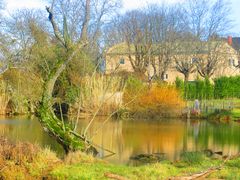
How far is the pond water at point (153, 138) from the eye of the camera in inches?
616

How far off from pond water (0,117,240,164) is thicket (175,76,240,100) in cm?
1201

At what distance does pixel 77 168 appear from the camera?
10188mm

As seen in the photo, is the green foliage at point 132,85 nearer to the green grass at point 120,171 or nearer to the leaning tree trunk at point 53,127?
the leaning tree trunk at point 53,127

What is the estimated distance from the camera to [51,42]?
33781mm

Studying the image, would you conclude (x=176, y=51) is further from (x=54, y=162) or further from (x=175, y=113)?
(x=54, y=162)

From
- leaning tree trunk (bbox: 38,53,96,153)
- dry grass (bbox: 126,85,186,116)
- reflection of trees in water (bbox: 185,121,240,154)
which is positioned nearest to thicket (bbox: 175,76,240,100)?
dry grass (bbox: 126,85,186,116)

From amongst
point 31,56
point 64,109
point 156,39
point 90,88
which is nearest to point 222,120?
point 90,88

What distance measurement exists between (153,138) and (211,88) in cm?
2065

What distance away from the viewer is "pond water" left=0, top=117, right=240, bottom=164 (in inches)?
616

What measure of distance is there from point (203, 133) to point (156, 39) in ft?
80.6

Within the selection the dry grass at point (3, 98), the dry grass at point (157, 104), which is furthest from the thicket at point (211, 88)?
the dry grass at point (3, 98)

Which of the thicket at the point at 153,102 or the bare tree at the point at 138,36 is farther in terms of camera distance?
the bare tree at the point at 138,36

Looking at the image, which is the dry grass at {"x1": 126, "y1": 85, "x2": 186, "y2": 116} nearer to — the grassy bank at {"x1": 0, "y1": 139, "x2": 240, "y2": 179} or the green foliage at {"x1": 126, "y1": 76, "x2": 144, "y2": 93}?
the green foliage at {"x1": 126, "y1": 76, "x2": 144, "y2": 93}

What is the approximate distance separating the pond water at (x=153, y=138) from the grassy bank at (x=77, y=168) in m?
2.58
